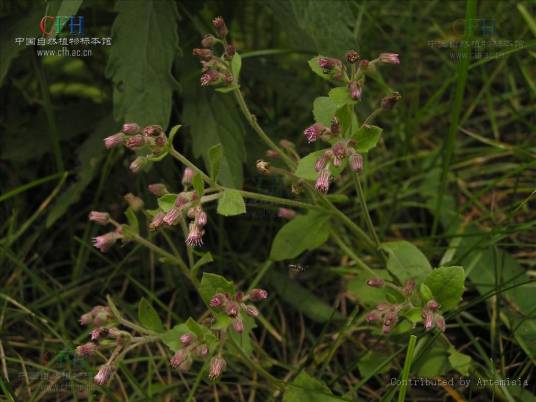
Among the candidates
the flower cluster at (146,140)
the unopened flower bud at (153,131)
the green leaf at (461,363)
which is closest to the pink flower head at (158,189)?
the flower cluster at (146,140)

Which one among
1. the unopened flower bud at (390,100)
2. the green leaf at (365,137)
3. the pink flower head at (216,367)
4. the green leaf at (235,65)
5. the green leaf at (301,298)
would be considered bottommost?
the green leaf at (301,298)

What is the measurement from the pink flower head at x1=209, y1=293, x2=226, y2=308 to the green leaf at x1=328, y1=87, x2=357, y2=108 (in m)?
0.74

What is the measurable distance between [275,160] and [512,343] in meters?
1.34

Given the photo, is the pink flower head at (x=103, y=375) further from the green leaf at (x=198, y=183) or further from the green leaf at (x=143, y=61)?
the green leaf at (x=143, y=61)

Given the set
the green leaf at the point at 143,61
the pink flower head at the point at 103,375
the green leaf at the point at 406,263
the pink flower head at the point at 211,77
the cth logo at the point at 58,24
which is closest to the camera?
the pink flower head at the point at 103,375

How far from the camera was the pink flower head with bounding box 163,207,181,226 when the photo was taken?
216 cm

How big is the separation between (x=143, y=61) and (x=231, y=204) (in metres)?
0.97

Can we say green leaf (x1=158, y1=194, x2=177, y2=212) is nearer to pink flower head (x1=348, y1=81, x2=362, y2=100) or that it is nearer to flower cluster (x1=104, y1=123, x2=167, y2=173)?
flower cluster (x1=104, y1=123, x2=167, y2=173)

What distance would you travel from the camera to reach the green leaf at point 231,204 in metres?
2.21

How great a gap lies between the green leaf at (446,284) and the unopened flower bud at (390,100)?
0.58 meters

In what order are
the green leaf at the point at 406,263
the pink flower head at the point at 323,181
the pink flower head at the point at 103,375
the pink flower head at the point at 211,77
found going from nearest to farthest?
the pink flower head at the point at 323,181 < the pink flower head at the point at 103,375 < the pink flower head at the point at 211,77 < the green leaf at the point at 406,263

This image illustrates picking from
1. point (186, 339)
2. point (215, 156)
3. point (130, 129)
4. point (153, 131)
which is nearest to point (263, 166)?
point (215, 156)

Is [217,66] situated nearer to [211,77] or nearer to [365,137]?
[211,77]

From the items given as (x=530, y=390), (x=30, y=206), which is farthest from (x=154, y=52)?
(x=530, y=390)
